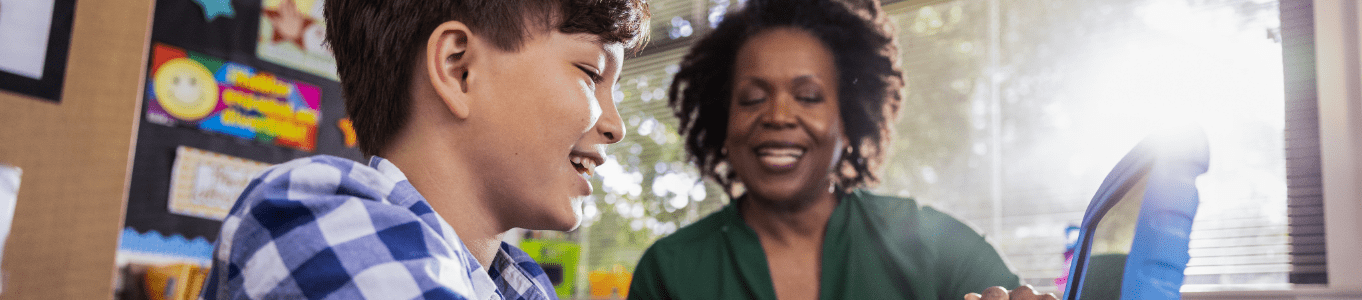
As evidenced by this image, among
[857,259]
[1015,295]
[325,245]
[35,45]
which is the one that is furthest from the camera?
[857,259]

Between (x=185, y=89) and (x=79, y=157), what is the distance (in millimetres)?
1181

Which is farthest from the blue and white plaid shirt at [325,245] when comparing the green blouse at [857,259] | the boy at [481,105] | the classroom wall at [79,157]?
the green blouse at [857,259]

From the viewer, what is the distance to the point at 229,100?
201cm

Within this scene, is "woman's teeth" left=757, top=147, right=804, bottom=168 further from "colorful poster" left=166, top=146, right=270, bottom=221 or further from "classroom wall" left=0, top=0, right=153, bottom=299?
"colorful poster" left=166, top=146, right=270, bottom=221

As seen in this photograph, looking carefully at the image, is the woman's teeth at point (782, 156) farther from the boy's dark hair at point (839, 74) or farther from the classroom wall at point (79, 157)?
the classroom wall at point (79, 157)

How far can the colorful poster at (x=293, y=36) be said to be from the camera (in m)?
2.11

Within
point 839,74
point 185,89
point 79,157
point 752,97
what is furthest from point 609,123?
point 185,89

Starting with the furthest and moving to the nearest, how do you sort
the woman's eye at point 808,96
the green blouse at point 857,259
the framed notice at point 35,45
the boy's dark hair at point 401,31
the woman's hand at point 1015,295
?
the woman's eye at point 808,96 < the green blouse at point 857,259 < the framed notice at point 35,45 < the boy's dark hair at point 401,31 < the woman's hand at point 1015,295

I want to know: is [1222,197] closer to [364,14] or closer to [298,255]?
[364,14]

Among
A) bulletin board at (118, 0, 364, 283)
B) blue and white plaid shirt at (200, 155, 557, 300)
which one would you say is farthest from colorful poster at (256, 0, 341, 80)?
blue and white plaid shirt at (200, 155, 557, 300)

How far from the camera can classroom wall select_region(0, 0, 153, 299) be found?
2.70 ft

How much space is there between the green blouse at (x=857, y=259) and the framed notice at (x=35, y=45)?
0.79 meters

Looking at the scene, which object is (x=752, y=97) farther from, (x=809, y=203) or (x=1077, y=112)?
(x=1077, y=112)

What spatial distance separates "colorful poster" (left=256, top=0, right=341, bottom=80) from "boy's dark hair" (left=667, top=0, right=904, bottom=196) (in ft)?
3.31
